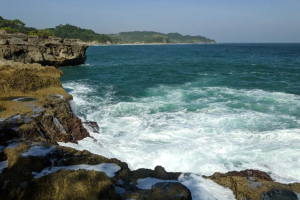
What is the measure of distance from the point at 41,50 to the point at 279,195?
3727cm

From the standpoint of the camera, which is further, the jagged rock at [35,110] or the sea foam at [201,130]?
the sea foam at [201,130]

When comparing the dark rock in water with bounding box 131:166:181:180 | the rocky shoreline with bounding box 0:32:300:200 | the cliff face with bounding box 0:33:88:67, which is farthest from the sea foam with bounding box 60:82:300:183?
the cliff face with bounding box 0:33:88:67

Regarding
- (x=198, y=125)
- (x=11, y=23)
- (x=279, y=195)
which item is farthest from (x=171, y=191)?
(x=11, y=23)

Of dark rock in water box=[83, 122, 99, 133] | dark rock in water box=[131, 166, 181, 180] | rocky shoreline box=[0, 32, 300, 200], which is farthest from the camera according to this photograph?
dark rock in water box=[83, 122, 99, 133]

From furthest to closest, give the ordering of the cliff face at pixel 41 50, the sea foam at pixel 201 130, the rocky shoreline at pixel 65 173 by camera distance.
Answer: the cliff face at pixel 41 50 → the sea foam at pixel 201 130 → the rocky shoreline at pixel 65 173

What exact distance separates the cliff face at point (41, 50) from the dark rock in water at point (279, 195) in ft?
93.9

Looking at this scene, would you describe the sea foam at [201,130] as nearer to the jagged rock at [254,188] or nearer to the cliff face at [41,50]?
the jagged rock at [254,188]

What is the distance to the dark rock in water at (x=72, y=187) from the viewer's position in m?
4.36

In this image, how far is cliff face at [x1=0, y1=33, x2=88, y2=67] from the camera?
3029 centimetres

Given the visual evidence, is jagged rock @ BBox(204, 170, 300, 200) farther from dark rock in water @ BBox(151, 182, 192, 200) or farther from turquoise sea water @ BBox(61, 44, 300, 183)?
turquoise sea water @ BBox(61, 44, 300, 183)

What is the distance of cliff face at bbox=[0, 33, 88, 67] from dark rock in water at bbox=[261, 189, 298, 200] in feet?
93.9

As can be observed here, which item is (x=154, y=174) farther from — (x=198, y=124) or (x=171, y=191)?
(x=198, y=124)

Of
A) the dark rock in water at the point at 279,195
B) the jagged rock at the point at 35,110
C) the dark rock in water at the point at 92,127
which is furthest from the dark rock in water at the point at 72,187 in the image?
the dark rock in water at the point at 92,127

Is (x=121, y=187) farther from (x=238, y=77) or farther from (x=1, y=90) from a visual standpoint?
(x=238, y=77)
